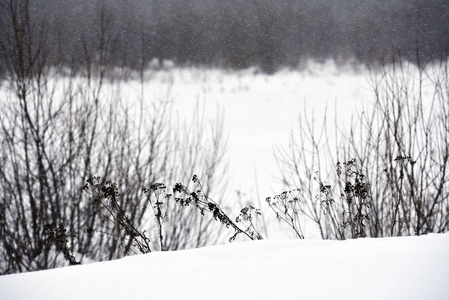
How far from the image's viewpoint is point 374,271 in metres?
1.62

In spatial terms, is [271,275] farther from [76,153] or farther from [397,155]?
[76,153]

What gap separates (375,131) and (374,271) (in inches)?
151

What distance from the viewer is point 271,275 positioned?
1.67 metres

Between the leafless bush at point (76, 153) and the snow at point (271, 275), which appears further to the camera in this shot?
the leafless bush at point (76, 153)

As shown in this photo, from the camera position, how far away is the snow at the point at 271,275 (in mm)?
1497

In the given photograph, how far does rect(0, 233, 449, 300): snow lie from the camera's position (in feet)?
4.91

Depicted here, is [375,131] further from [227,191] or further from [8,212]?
[8,212]

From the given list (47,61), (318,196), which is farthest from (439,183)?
(47,61)

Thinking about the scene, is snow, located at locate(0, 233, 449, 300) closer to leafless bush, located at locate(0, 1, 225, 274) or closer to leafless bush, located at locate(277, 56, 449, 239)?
leafless bush, located at locate(277, 56, 449, 239)

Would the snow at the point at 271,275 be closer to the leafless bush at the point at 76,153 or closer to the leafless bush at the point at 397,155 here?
the leafless bush at the point at 397,155

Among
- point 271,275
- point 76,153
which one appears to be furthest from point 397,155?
point 76,153

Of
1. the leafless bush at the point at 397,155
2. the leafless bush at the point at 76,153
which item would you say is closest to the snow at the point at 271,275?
the leafless bush at the point at 397,155

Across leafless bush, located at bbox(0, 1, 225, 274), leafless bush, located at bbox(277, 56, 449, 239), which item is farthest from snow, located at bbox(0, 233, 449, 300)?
leafless bush, located at bbox(0, 1, 225, 274)

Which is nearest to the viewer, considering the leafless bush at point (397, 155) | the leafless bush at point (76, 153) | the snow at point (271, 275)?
the snow at point (271, 275)
